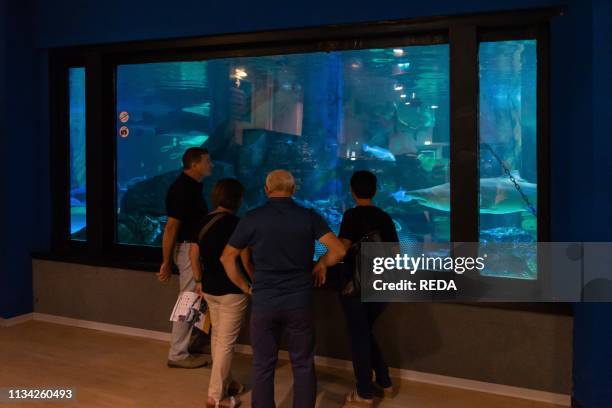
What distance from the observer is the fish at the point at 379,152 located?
426 cm

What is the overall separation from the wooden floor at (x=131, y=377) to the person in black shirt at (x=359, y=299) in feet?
0.74

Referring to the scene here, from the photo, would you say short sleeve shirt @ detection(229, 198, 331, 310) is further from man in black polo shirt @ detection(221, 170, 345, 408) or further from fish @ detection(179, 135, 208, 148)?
fish @ detection(179, 135, 208, 148)

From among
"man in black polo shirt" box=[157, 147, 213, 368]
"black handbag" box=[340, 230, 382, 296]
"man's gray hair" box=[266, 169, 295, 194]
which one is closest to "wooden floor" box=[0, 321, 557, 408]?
"man in black polo shirt" box=[157, 147, 213, 368]

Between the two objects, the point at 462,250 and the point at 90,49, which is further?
the point at 90,49

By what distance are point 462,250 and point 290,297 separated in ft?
5.13

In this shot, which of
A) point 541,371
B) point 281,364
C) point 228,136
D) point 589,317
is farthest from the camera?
point 228,136

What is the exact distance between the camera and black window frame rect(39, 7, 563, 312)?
3.73 metres

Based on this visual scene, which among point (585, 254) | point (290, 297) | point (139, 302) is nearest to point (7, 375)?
point (139, 302)

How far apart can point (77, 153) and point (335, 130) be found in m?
2.46

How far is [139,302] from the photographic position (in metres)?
4.87

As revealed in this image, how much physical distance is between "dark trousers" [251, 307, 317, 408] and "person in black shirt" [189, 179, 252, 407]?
17.5 inches

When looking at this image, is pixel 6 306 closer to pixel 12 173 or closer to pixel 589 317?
pixel 12 173

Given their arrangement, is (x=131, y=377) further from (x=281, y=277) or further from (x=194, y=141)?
(x=194, y=141)

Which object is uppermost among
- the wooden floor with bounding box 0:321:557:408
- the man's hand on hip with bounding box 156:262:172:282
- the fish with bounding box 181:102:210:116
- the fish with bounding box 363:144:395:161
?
the fish with bounding box 181:102:210:116
